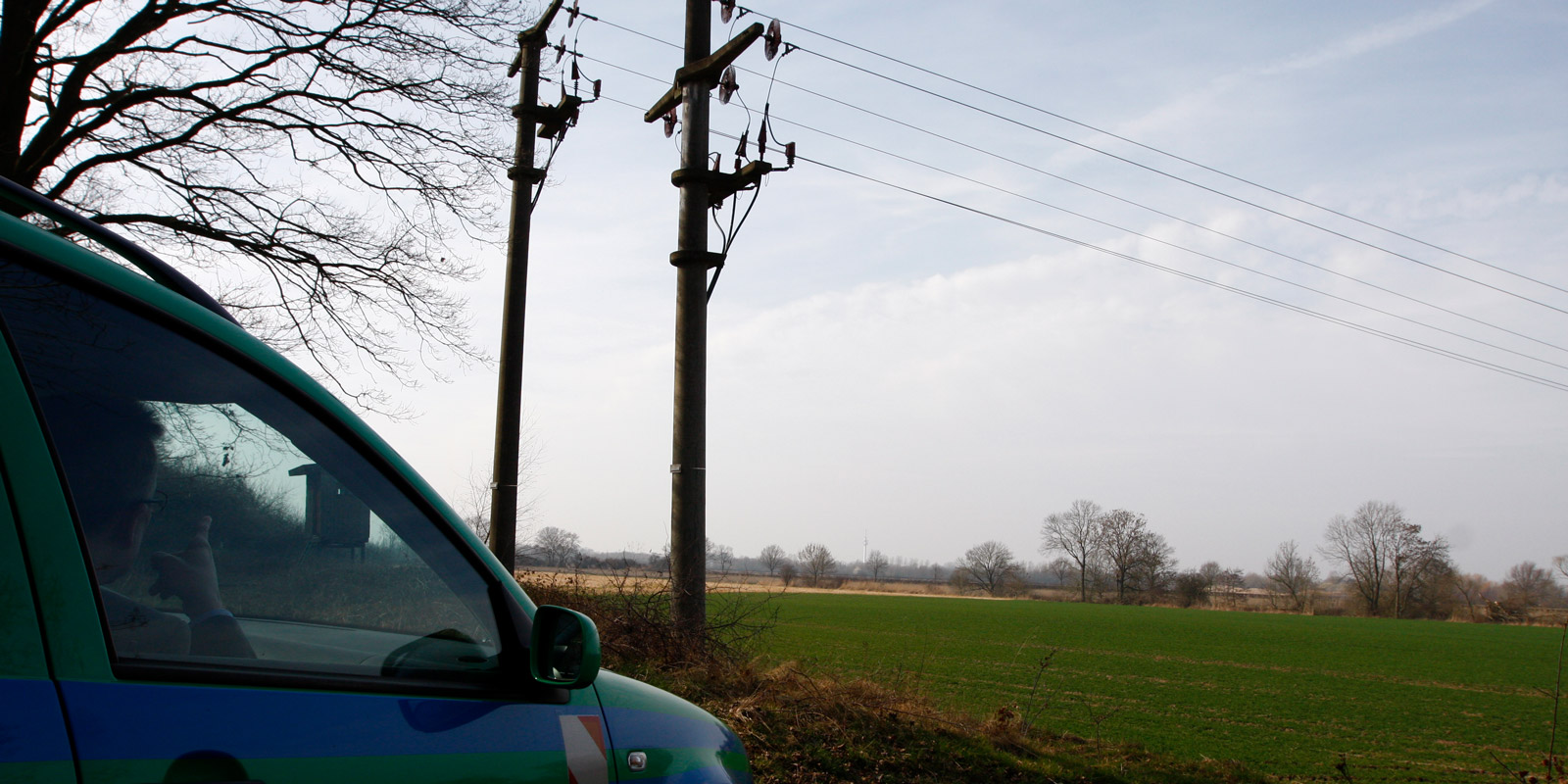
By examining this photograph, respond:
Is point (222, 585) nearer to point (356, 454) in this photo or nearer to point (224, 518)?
point (224, 518)

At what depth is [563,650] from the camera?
2.15 m

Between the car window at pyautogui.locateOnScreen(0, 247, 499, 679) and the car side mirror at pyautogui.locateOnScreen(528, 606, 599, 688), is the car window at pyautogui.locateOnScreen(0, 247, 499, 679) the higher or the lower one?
the higher one

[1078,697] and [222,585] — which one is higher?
[222,585]

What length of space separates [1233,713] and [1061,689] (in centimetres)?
385

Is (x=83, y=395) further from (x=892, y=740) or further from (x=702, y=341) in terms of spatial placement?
(x=702, y=341)

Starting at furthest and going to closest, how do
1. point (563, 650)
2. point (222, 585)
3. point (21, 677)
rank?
1. point (563, 650)
2. point (222, 585)
3. point (21, 677)

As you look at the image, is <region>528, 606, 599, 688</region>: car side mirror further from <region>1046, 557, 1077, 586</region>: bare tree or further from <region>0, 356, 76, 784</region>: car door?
<region>1046, 557, 1077, 586</region>: bare tree

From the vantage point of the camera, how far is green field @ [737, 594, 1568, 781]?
16.1 metres

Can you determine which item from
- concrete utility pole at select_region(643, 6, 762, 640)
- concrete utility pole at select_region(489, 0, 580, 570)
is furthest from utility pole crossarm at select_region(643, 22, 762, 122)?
concrete utility pole at select_region(489, 0, 580, 570)

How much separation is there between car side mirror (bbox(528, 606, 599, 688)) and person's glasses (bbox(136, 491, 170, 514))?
729mm

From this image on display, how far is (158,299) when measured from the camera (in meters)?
1.66

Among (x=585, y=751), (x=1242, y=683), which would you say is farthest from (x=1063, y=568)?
(x=585, y=751)

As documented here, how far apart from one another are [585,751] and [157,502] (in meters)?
0.99

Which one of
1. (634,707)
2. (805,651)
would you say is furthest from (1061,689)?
(634,707)
